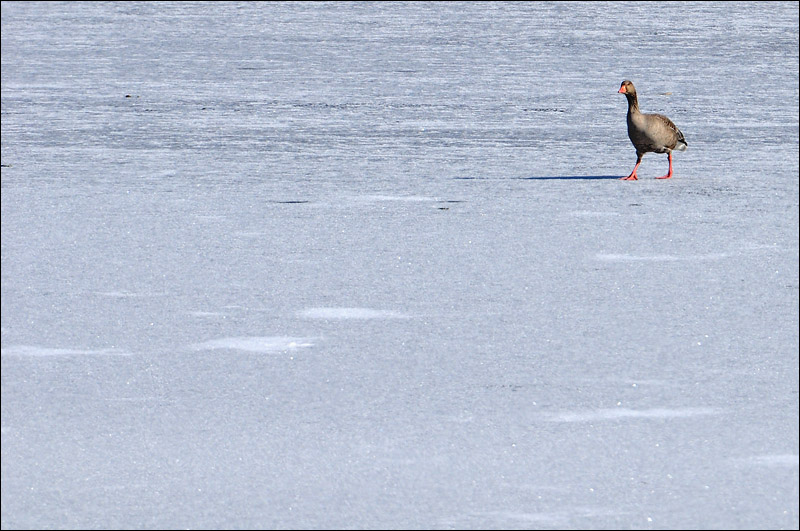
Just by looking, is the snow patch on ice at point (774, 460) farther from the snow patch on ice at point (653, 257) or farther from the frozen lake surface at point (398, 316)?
the snow patch on ice at point (653, 257)

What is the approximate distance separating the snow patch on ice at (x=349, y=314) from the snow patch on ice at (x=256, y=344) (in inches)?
15.9

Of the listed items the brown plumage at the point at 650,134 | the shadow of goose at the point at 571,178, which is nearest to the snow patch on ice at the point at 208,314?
the shadow of goose at the point at 571,178

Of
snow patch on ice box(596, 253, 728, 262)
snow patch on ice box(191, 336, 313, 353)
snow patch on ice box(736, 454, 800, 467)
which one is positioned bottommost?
snow patch on ice box(596, 253, 728, 262)

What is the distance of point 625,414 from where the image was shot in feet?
17.5

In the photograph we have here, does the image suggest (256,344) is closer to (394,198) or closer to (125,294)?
(125,294)

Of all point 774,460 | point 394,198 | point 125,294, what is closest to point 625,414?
point 774,460

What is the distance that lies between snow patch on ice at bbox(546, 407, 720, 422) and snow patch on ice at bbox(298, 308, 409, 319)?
1.56m

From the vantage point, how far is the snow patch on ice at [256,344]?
6.24 metres

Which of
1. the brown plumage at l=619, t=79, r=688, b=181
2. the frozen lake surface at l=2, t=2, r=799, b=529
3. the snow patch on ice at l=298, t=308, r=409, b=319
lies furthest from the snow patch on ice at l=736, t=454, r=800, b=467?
the brown plumage at l=619, t=79, r=688, b=181

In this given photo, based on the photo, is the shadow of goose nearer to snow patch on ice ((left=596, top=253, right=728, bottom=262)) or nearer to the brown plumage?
the brown plumage

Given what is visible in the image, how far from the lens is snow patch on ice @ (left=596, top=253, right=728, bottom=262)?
314 inches

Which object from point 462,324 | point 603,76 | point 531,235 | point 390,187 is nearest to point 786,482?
point 462,324

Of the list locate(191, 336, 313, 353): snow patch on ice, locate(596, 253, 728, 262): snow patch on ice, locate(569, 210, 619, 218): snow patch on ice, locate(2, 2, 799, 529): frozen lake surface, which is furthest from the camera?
locate(569, 210, 619, 218): snow patch on ice

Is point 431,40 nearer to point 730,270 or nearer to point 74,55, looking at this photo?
point 74,55
